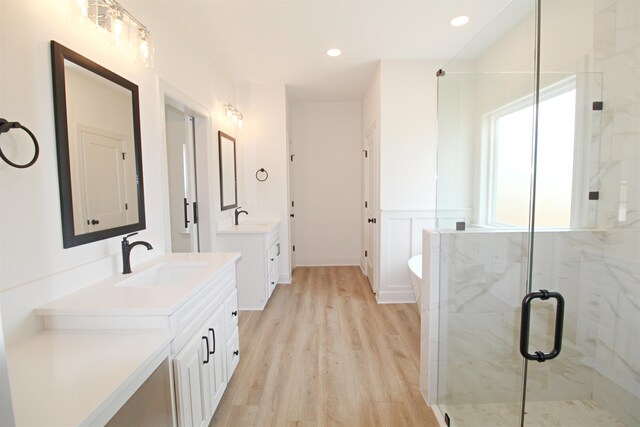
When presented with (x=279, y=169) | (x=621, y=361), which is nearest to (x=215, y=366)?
(x=621, y=361)

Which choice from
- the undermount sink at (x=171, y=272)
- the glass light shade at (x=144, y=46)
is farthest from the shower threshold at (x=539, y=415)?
the glass light shade at (x=144, y=46)

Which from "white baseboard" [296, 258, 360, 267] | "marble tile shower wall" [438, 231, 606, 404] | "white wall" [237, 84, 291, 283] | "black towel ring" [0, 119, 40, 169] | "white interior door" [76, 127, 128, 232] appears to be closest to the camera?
"black towel ring" [0, 119, 40, 169]

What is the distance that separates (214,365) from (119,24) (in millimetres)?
1838

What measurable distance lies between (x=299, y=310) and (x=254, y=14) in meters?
2.82

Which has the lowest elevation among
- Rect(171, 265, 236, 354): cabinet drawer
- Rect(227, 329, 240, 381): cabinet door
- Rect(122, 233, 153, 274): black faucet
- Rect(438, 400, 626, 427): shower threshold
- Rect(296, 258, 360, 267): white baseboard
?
Rect(438, 400, 626, 427): shower threshold

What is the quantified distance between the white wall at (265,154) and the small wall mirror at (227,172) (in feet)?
0.84

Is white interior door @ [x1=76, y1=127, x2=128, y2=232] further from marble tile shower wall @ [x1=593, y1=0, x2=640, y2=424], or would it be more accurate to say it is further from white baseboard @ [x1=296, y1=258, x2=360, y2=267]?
white baseboard @ [x1=296, y1=258, x2=360, y2=267]

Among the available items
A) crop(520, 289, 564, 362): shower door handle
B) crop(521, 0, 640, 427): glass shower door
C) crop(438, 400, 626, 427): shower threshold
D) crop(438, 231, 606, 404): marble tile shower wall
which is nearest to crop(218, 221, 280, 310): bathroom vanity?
crop(438, 231, 606, 404): marble tile shower wall

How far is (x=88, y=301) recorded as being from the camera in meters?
1.33

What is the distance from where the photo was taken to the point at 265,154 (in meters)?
4.31

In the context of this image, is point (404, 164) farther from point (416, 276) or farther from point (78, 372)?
point (78, 372)

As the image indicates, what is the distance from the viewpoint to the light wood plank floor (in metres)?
1.90

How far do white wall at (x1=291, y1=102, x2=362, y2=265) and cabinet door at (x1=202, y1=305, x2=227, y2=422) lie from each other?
11.7ft

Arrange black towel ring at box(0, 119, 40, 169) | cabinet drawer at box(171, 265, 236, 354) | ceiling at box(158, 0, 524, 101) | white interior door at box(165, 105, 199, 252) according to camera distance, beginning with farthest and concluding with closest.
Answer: white interior door at box(165, 105, 199, 252) → ceiling at box(158, 0, 524, 101) → cabinet drawer at box(171, 265, 236, 354) → black towel ring at box(0, 119, 40, 169)
